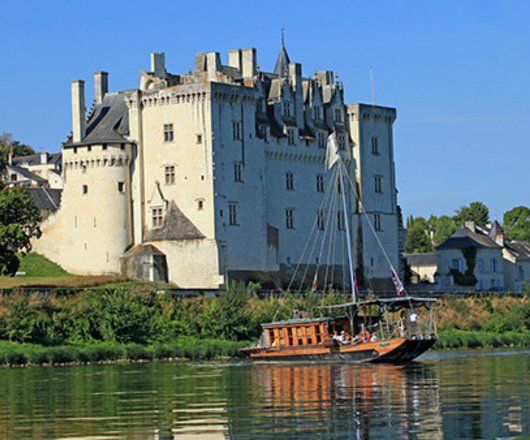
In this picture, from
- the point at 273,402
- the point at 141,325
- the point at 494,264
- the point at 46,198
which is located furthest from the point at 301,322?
the point at 494,264

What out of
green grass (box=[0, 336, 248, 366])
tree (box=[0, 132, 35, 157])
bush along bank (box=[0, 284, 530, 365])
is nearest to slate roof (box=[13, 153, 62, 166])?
tree (box=[0, 132, 35, 157])

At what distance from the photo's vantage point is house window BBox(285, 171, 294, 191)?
9200cm

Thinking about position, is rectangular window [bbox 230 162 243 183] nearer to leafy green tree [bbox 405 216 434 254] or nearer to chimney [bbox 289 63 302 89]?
chimney [bbox 289 63 302 89]

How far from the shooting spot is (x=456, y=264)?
107 meters

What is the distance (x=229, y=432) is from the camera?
32.3 metres

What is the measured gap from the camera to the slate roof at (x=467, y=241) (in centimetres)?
10719

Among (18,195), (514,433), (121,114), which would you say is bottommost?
(514,433)

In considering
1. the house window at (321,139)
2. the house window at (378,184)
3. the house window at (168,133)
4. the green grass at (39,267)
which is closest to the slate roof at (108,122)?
the house window at (168,133)

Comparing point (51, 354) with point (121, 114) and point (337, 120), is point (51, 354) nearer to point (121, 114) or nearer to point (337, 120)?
point (121, 114)

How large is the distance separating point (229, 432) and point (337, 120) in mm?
65471

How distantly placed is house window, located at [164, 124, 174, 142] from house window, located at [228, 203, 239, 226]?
4948mm

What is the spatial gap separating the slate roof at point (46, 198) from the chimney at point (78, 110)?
7.60 m

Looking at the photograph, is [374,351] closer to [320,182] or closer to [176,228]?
[176,228]

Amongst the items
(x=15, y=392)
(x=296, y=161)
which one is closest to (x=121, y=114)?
(x=296, y=161)
